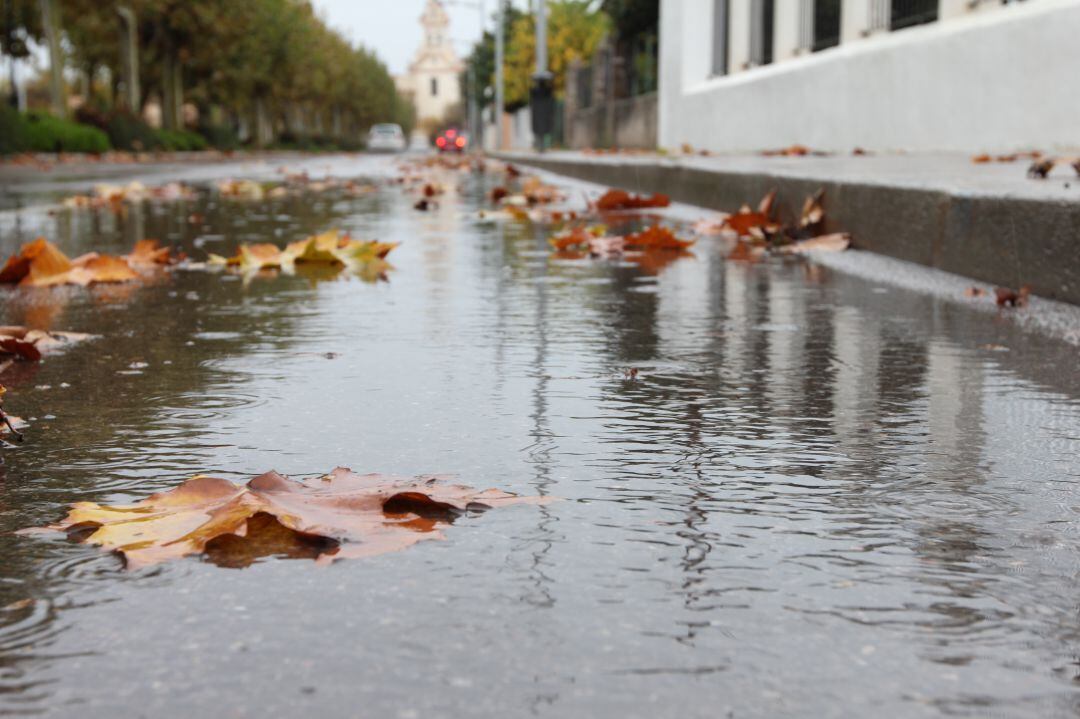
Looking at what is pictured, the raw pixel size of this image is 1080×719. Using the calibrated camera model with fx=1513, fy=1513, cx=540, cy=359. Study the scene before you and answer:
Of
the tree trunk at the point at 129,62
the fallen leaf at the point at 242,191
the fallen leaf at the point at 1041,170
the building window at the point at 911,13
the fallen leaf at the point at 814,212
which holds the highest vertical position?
the tree trunk at the point at 129,62

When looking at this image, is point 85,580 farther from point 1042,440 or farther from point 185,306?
point 185,306

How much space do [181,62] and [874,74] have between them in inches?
1838

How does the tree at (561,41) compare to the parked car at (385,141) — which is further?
the parked car at (385,141)

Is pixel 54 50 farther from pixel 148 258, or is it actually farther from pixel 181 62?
pixel 148 258

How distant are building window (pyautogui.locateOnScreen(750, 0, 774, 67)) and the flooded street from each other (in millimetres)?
18075

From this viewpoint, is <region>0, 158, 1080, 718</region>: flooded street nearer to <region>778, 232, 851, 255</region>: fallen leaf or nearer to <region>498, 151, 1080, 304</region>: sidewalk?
<region>498, 151, 1080, 304</region>: sidewalk

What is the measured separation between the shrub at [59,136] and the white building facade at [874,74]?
13772 millimetres

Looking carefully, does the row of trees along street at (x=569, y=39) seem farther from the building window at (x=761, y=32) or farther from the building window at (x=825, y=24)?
the building window at (x=825, y=24)

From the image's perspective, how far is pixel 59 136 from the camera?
3309cm

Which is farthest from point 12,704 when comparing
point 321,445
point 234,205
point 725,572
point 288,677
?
point 234,205

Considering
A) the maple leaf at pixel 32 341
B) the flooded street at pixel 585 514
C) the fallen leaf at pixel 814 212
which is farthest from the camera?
the fallen leaf at pixel 814 212

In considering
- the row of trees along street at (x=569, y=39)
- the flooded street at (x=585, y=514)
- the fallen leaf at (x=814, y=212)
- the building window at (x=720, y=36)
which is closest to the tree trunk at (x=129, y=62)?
the row of trees along street at (x=569, y=39)

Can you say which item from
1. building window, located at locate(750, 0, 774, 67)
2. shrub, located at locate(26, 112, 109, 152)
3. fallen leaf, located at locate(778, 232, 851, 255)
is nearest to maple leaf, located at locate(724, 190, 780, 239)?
fallen leaf, located at locate(778, 232, 851, 255)

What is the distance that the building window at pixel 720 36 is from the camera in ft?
80.9
